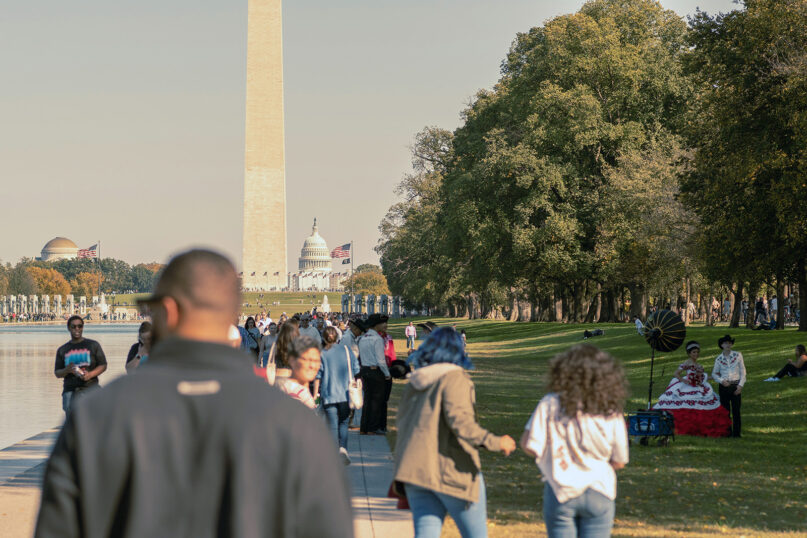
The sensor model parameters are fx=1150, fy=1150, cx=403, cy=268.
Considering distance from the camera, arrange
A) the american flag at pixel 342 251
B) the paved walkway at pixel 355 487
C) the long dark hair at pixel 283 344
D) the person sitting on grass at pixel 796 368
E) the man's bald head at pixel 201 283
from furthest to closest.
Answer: the american flag at pixel 342 251 < the person sitting on grass at pixel 796 368 < the long dark hair at pixel 283 344 < the paved walkway at pixel 355 487 < the man's bald head at pixel 201 283

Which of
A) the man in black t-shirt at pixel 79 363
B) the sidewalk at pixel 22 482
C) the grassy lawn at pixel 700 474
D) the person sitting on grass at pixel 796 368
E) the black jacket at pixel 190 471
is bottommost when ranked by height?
the grassy lawn at pixel 700 474

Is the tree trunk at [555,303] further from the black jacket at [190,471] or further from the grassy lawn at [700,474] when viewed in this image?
the black jacket at [190,471]

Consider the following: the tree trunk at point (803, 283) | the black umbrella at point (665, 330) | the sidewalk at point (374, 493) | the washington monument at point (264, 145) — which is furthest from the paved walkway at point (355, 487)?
the washington monument at point (264, 145)

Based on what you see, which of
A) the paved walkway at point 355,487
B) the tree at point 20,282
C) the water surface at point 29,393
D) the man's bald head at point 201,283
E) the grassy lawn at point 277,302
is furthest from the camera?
the tree at point 20,282

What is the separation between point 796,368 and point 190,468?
2395 centimetres

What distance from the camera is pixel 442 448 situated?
6254 mm

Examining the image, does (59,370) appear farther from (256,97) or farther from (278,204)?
(278,204)

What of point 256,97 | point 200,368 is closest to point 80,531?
point 200,368

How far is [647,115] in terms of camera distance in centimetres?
5050

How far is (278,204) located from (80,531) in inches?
3467

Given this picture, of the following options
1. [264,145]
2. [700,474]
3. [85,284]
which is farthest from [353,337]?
[85,284]

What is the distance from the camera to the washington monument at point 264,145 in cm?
8162

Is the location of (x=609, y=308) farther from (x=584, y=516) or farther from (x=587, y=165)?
(x=584, y=516)

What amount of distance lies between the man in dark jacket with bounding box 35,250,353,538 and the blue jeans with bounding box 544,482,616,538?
133 inches
